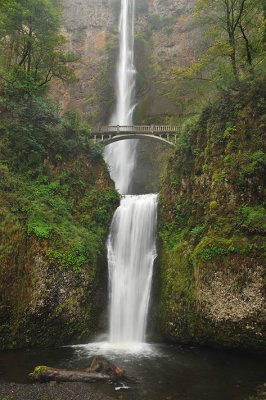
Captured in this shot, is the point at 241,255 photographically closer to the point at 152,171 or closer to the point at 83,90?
the point at 152,171

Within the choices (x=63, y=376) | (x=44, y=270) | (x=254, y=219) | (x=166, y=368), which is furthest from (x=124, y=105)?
(x=63, y=376)

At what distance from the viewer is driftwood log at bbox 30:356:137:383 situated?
9.88 meters

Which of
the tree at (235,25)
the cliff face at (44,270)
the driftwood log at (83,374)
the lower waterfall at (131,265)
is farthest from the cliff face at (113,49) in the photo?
the driftwood log at (83,374)

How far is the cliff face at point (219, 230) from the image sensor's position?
11.8 m

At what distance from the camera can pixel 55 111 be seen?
20109 millimetres

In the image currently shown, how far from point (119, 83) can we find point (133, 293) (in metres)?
28.4

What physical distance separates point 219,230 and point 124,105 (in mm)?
25777

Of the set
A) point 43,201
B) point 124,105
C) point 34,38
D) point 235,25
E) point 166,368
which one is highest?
point 124,105

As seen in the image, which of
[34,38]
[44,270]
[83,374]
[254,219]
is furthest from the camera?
[34,38]

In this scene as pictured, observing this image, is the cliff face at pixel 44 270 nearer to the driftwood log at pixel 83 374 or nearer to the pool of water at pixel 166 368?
the pool of water at pixel 166 368

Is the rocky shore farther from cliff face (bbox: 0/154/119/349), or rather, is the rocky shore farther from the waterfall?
the waterfall

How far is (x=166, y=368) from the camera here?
1106 cm

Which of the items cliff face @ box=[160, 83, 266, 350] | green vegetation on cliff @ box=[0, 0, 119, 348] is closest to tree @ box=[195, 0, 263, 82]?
cliff face @ box=[160, 83, 266, 350]

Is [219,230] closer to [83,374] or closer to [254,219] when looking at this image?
[254,219]
